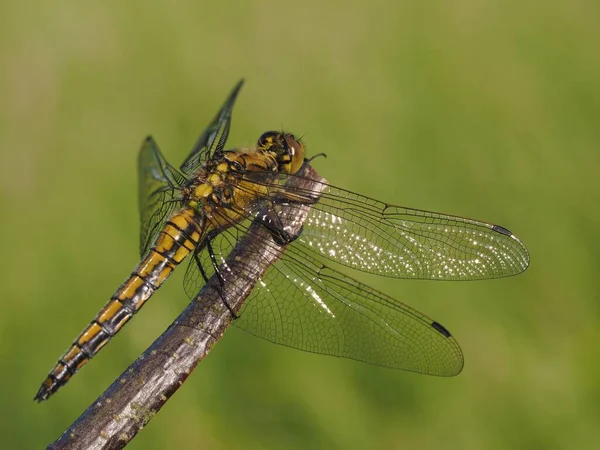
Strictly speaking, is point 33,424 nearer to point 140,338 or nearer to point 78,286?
point 140,338

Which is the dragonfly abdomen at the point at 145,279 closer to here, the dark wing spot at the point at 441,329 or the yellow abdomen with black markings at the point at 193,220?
the yellow abdomen with black markings at the point at 193,220

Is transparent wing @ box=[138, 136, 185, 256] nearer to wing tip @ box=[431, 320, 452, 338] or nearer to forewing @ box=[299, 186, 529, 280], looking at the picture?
forewing @ box=[299, 186, 529, 280]

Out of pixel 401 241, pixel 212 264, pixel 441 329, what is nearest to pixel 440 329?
pixel 441 329

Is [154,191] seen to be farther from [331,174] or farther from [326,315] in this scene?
[331,174]

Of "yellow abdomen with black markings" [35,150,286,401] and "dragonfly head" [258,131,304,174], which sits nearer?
"yellow abdomen with black markings" [35,150,286,401]

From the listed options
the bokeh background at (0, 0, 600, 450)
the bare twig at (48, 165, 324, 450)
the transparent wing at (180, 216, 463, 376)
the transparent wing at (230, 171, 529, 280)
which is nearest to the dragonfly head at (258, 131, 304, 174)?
the transparent wing at (230, 171, 529, 280)

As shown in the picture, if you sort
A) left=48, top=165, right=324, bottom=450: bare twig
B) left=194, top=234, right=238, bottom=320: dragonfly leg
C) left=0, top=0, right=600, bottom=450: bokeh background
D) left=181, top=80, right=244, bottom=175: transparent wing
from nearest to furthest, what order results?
left=48, top=165, right=324, bottom=450: bare twig → left=194, top=234, right=238, bottom=320: dragonfly leg → left=181, top=80, right=244, bottom=175: transparent wing → left=0, top=0, right=600, bottom=450: bokeh background
